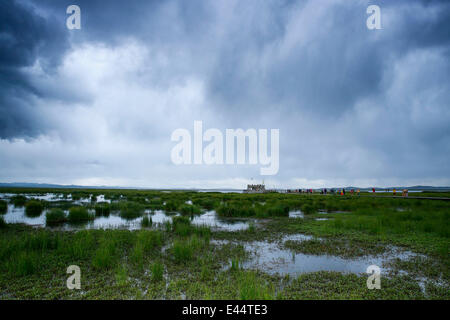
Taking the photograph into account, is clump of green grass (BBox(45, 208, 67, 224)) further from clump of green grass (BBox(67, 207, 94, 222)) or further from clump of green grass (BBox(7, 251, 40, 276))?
clump of green grass (BBox(7, 251, 40, 276))

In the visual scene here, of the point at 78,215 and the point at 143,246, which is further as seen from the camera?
the point at 78,215

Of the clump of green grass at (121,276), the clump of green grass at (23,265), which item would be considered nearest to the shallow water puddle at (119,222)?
the clump of green grass at (23,265)

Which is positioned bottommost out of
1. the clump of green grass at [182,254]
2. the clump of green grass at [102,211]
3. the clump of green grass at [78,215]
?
the clump of green grass at [102,211]

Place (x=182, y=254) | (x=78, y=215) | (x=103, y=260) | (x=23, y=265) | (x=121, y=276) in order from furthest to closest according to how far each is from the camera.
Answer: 1. (x=78, y=215)
2. (x=182, y=254)
3. (x=103, y=260)
4. (x=23, y=265)
5. (x=121, y=276)

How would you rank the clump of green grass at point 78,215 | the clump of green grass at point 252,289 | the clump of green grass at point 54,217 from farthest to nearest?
the clump of green grass at point 78,215 < the clump of green grass at point 54,217 < the clump of green grass at point 252,289

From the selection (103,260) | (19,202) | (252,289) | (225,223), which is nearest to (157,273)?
(103,260)

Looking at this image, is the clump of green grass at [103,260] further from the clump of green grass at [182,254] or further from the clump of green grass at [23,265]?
the clump of green grass at [182,254]

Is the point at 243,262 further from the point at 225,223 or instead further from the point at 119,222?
the point at 119,222

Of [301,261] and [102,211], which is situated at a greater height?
[301,261]

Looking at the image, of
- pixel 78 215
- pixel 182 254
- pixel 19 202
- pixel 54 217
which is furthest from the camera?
pixel 19 202

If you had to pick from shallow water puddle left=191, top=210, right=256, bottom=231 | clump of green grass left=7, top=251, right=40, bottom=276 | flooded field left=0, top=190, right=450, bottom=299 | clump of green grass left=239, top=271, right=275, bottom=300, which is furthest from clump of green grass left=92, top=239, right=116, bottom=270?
shallow water puddle left=191, top=210, right=256, bottom=231

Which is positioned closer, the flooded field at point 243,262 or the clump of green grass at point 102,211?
the flooded field at point 243,262
